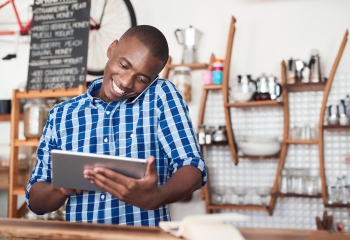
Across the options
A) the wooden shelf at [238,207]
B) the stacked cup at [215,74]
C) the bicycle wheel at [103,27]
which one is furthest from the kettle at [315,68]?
the bicycle wheel at [103,27]

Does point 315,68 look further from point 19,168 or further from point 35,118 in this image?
point 19,168

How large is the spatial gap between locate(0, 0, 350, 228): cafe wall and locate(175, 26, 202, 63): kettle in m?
0.13

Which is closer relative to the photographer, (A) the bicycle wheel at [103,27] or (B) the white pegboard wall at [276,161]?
(B) the white pegboard wall at [276,161]

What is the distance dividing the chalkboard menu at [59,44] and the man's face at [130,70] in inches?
79.6

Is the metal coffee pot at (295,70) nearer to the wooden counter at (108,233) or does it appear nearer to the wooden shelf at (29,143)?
the wooden shelf at (29,143)

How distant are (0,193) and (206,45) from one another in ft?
7.27

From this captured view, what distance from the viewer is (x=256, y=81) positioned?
3842mm

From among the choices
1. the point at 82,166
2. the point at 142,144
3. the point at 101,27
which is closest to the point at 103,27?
the point at 101,27

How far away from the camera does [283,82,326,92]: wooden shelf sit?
3.62 metres

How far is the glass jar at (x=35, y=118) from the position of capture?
11.6ft

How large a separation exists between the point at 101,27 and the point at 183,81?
0.94m

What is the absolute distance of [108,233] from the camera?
98 centimetres

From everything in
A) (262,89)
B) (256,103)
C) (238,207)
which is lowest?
(238,207)

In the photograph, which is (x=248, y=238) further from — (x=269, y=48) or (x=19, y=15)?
(x=19, y=15)
